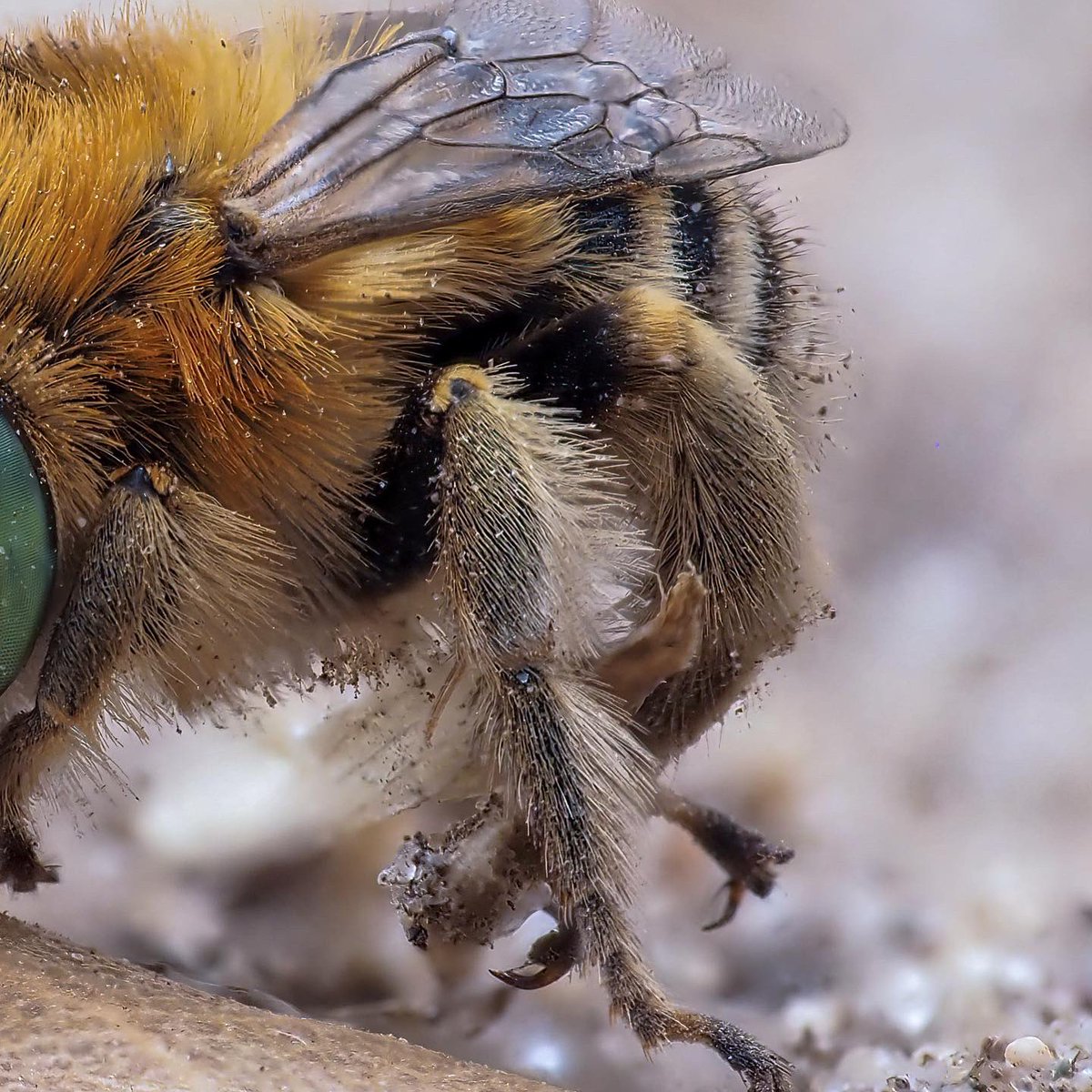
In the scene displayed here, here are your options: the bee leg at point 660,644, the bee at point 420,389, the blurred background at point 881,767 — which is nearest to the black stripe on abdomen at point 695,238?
the bee at point 420,389

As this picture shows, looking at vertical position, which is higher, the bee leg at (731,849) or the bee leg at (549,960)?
the bee leg at (731,849)

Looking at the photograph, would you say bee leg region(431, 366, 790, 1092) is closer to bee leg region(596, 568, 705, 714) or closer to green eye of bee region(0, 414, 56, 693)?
bee leg region(596, 568, 705, 714)

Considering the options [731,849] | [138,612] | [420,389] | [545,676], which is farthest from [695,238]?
[731,849]

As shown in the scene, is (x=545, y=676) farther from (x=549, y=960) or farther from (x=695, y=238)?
(x=695, y=238)

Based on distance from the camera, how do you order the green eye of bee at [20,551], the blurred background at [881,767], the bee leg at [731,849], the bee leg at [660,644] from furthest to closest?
the bee leg at [731,849]
the blurred background at [881,767]
the bee leg at [660,644]
the green eye of bee at [20,551]

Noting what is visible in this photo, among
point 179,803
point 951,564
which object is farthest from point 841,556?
point 179,803

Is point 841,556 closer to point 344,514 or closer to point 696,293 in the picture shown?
point 696,293

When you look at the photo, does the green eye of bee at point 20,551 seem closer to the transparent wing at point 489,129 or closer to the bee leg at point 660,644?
the transparent wing at point 489,129
